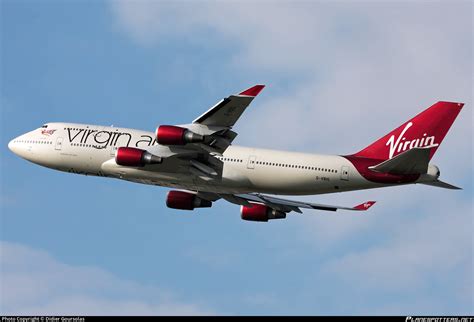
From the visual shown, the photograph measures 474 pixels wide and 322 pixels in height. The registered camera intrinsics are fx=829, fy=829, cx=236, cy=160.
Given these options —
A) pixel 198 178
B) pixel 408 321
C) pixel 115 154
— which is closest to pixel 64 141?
pixel 115 154

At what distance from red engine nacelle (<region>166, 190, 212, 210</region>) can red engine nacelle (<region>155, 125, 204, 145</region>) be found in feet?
38.0

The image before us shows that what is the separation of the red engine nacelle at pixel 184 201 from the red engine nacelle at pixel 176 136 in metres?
11.6

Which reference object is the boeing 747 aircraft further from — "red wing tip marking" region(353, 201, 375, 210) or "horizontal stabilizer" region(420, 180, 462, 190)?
"red wing tip marking" region(353, 201, 375, 210)

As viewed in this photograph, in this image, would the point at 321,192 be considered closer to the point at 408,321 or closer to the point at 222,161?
the point at 222,161

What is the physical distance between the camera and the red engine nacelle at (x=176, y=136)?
5534 cm

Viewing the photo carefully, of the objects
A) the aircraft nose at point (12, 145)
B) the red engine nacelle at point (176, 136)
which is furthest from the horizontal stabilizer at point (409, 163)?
the aircraft nose at point (12, 145)

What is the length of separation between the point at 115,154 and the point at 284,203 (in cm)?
1521

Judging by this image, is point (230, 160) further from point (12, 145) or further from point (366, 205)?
point (12, 145)

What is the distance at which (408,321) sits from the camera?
44062mm

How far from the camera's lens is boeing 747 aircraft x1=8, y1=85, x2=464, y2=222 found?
57031mm

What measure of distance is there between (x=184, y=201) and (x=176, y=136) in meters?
12.4

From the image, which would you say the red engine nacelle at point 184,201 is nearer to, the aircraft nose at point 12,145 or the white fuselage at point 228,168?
the white fuselage at point 228,168

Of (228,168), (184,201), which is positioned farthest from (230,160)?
(184,201)

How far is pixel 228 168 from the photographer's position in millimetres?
60656
